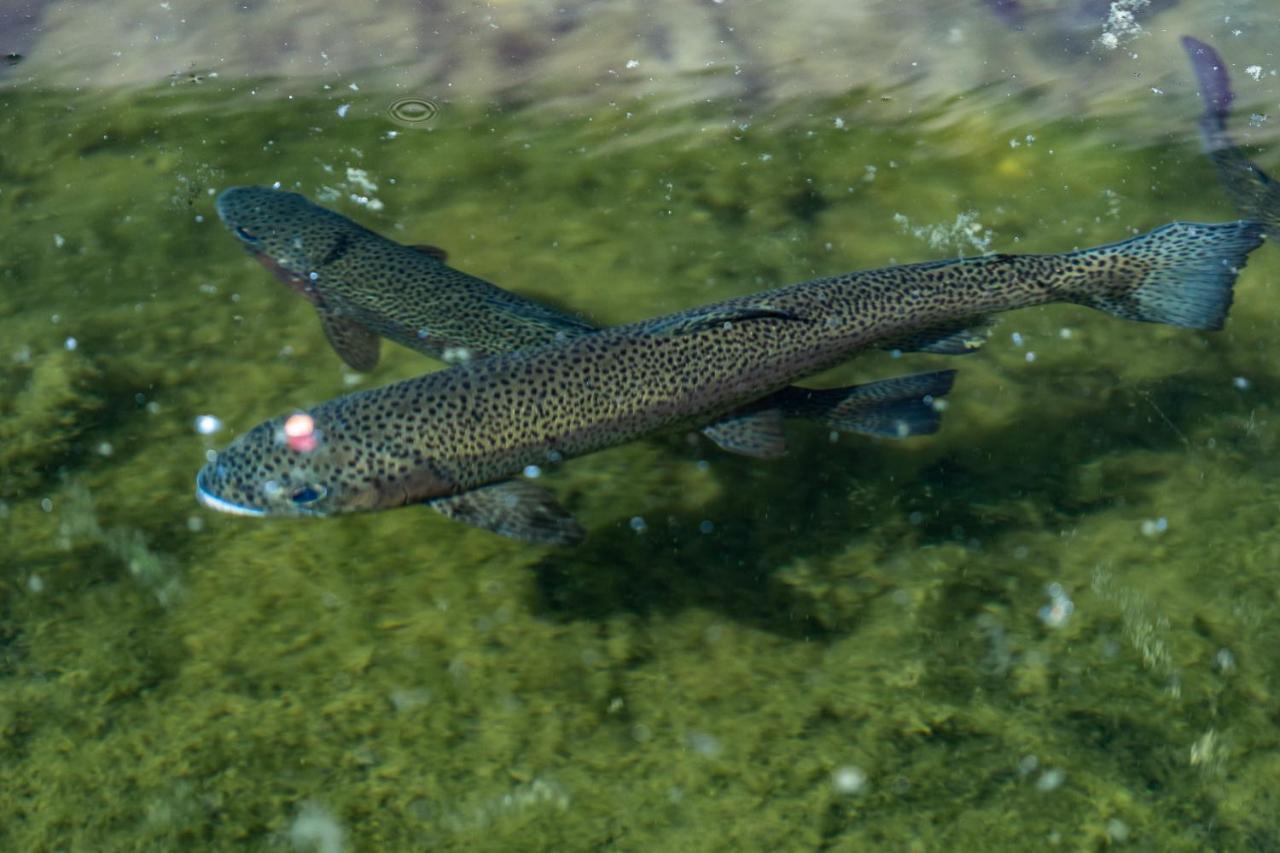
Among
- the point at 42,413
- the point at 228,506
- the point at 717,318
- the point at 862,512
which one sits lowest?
the point at 862,512

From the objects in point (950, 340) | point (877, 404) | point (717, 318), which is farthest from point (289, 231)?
point (950, 340)

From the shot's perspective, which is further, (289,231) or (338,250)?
(289,231)

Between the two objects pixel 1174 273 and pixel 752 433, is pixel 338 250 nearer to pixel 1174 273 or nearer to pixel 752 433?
pixel 752 433

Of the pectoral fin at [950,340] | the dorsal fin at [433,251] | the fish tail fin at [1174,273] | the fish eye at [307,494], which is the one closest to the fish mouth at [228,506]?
the fish eye at [307,494]

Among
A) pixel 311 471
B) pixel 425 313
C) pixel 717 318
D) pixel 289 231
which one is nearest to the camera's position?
pixel 311 471

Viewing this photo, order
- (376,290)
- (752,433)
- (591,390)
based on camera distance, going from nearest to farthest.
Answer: (591,390), (752,433), (376,290)

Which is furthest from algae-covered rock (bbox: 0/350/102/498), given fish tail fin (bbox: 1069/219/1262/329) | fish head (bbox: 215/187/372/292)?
fish tail fin (bbox: 1069/219/1262/329)

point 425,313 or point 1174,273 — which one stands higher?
point 1174,273
